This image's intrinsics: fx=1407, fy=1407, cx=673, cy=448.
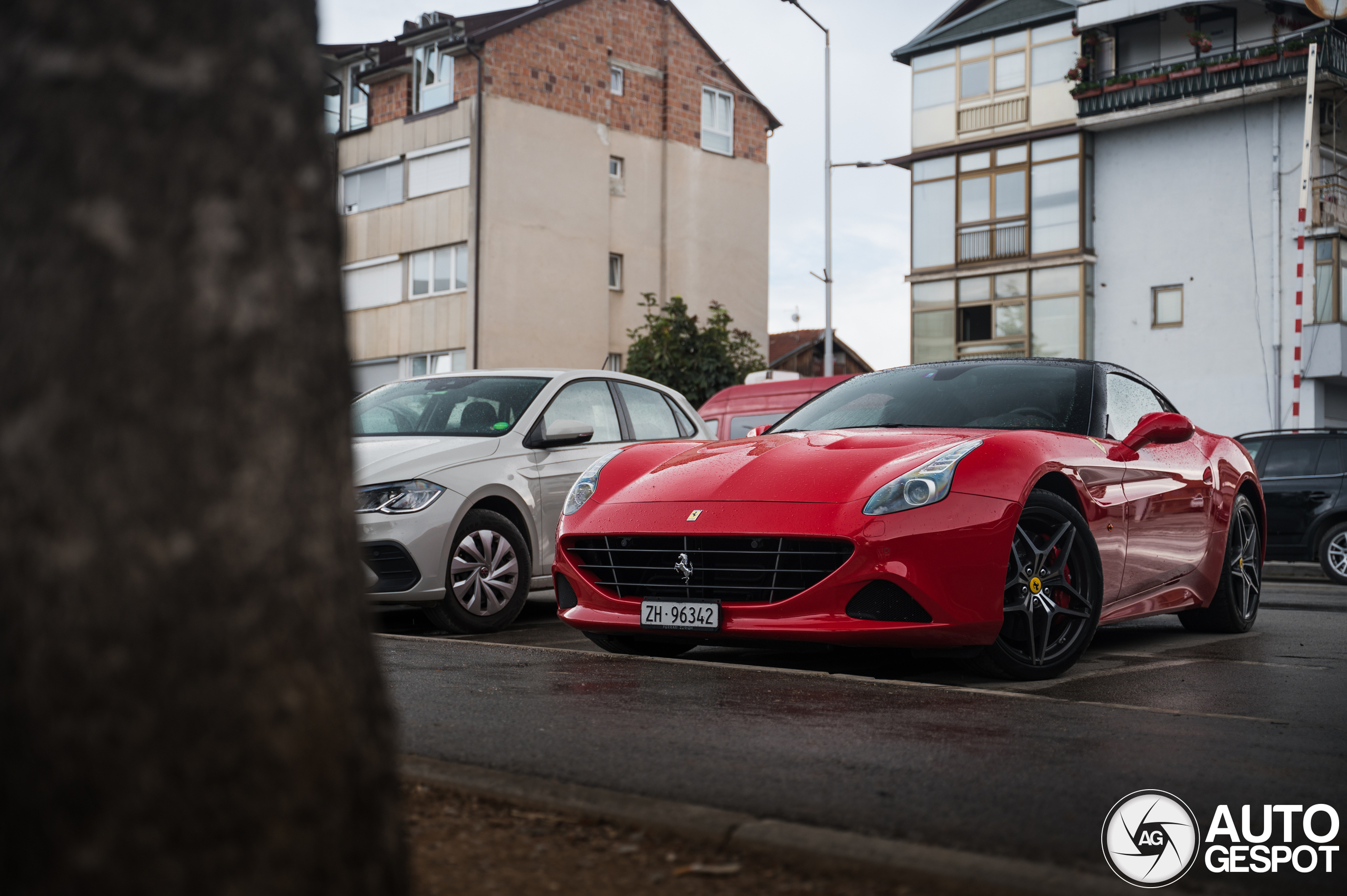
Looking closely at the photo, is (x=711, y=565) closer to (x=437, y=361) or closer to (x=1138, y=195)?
(x=1138, y=195)

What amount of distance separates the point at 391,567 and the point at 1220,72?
97.1 feet

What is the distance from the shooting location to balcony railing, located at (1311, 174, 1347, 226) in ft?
104

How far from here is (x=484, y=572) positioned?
8.24 meters

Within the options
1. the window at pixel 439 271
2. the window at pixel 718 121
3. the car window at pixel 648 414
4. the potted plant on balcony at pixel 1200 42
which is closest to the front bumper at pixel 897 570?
the car window at pixel 648 414

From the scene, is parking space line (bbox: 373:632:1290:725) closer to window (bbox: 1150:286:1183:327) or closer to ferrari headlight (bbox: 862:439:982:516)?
ferrari headlight (bbox: 862:439:982:516)

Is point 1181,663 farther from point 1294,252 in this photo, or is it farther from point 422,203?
point 422,203

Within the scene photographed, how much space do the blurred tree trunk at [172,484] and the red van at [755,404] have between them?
15638mm

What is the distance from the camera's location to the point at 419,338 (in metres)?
39.7

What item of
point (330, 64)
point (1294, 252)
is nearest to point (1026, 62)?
point (1294, 252)

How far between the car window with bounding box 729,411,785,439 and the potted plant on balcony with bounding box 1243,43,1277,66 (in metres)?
19.6

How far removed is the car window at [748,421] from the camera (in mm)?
17781

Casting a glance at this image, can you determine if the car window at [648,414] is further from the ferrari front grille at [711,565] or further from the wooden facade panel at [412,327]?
the wooden facade panel at [412,327]

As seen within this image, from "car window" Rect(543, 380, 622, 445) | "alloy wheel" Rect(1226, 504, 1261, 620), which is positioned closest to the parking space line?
"alloy wheel" Rect(1226, 504, 1261, 620)

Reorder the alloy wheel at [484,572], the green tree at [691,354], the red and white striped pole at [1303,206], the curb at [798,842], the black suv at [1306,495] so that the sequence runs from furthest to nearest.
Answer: the green tree at [691,354] → the red and white striped pole at [1303,206] → the black suv at [1306,495] → the alloy wheel at [484,572] → the curb at [798,842]
